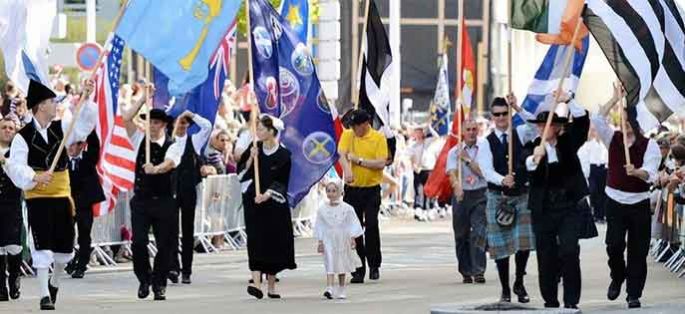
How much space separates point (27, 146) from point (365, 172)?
5.37 meters

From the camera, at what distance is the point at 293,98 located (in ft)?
67.8

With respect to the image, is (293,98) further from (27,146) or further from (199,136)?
(27,146)

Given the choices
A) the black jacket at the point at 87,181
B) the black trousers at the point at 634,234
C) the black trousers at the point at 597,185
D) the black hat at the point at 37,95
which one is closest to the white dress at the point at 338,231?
the black trousers at the point at 634,234

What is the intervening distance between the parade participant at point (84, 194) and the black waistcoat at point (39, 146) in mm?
4739

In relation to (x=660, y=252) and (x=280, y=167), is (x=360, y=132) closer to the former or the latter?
(x=280, y=167)

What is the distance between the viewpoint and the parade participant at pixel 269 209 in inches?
773

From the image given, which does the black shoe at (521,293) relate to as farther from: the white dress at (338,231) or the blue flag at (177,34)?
the blue flag at (177,34)

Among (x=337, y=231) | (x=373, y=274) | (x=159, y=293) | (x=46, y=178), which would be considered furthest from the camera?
(x=373, y=274)

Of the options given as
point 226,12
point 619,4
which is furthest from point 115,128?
point 619,4

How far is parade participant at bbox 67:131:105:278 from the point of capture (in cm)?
2262

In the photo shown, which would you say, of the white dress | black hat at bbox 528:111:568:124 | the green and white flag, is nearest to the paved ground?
the white dress

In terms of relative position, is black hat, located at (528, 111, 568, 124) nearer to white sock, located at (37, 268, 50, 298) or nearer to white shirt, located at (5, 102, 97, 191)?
white shirt, located at (5, 102, 97, 191)

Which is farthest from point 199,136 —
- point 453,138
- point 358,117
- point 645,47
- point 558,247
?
point 645,47

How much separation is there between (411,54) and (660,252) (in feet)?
155
